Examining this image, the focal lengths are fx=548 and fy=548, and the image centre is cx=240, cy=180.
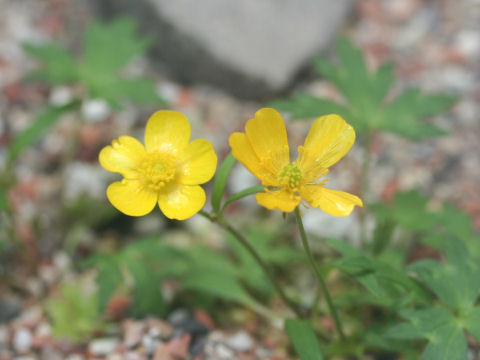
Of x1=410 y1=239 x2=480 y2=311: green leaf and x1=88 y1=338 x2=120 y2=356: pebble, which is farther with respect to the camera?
x1=88 y1=338 x2=120 y2=356: pebble

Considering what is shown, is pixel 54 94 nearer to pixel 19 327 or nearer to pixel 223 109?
pixel 223 109

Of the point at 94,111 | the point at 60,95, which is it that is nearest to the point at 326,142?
the point at 94,111

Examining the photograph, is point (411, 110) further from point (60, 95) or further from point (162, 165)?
point (60, 95)

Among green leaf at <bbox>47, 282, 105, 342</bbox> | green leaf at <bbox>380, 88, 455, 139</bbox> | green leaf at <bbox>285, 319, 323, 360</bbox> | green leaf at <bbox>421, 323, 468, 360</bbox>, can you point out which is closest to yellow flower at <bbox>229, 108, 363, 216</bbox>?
green leaf at <bbox>285, 319, 323, 360</bbox>

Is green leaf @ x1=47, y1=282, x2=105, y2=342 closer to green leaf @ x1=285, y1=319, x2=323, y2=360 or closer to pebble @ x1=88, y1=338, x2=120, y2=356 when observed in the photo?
pebble @ x1=88, y1=338, x2=120, y2=356

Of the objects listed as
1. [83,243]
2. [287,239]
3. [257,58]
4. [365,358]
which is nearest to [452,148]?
[287,239]

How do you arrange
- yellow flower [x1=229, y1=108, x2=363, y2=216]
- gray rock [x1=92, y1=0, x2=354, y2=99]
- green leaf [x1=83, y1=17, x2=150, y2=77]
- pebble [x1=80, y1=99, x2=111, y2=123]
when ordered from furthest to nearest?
gray rock [x1=92, y1=0, x2=354, y2=99] → pebble [x1=80, y1=99, x2=111, y2=123] → green leaf [x1=83, y1=17, x2=150, y2=77] → yellow flower [x1=229, y1=108, x2=363, y2=216]

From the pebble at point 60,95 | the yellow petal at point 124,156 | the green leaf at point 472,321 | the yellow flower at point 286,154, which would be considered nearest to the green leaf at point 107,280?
the yellow petal at point 124,156

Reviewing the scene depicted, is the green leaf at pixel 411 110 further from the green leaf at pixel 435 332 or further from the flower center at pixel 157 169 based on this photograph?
the flower center at pixel 157 169
